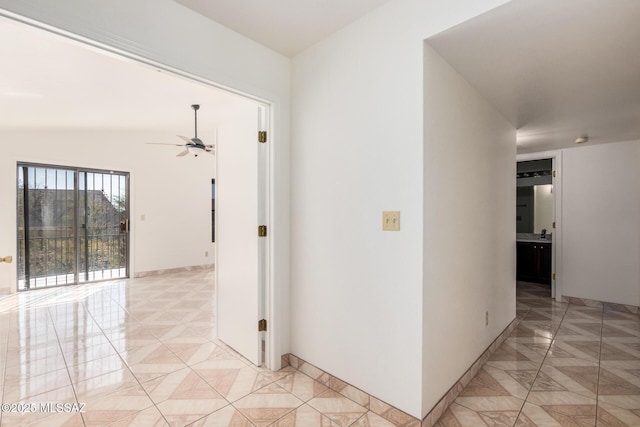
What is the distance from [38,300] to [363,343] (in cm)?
505

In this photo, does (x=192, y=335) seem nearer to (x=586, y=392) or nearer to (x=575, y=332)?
(x=586, y=392)

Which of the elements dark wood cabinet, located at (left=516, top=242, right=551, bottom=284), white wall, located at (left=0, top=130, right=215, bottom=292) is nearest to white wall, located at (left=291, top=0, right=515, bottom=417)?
dark wood cabinet, located at (left=516, top=242, right=551, bottom=284)

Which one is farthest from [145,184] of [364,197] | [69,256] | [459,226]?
[459,226]

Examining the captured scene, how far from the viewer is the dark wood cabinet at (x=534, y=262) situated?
5.48m

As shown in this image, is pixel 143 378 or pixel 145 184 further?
pixel 145 184

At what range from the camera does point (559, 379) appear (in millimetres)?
2398

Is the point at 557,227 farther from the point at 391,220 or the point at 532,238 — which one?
the point at 391,220

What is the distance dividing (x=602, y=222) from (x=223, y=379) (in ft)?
16.9

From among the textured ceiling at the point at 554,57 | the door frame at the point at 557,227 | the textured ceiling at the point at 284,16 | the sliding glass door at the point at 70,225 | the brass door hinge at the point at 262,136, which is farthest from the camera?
the sliding glass door at the point at 70,225

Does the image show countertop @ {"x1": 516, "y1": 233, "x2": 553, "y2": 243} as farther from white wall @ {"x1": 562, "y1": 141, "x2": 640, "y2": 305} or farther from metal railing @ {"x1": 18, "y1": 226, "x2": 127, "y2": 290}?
metal railing @ {"x1": 18, "y1": 226, "x2": 127, "y2": 290}

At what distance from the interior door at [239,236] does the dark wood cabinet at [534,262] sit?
529 centimetres

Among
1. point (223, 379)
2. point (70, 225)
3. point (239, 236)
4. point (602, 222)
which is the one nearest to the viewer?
point (223, 379)

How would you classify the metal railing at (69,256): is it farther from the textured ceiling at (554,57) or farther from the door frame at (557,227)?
the door frame at (557,227)

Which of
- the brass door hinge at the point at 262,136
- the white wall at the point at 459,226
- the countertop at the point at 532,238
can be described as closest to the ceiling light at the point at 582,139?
the white wall at the point at 459,226
